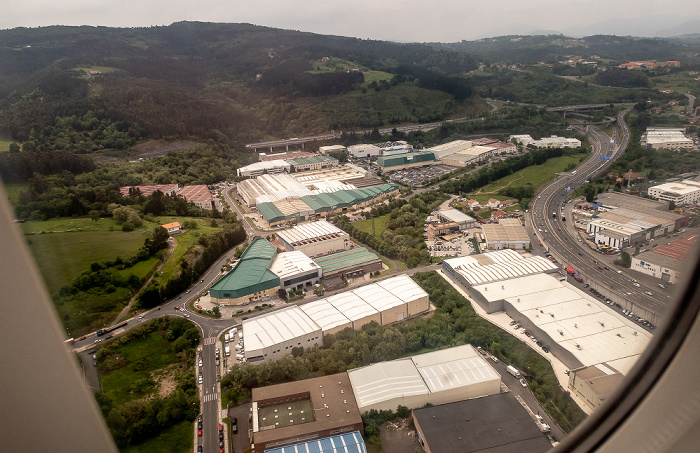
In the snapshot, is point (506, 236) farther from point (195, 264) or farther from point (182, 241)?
point (182, 241)

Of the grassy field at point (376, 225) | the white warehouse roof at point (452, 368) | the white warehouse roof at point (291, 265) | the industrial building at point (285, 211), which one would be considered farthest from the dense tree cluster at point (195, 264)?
the white warehouse roof at point (452, 368)

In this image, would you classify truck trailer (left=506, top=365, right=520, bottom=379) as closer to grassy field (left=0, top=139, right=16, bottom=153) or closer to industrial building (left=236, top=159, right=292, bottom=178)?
grassy field (left=0, top=139, right=16, bottom=153)

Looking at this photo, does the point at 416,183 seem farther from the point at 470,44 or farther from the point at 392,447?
the point at 470,44

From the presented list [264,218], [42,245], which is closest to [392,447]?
[42,245]

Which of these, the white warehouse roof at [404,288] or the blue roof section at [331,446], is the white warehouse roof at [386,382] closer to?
the blue roof section at [331,446]

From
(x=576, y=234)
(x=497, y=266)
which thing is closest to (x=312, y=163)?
(x=576, y=234)

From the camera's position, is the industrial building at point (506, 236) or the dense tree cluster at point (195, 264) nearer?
the dense tree cluster at point (195, 264)
